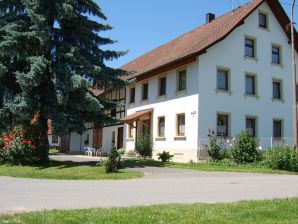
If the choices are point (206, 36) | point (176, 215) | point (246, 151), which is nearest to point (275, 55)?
point (206, 36)

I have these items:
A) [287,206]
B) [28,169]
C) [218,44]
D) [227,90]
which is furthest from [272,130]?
[287,206]

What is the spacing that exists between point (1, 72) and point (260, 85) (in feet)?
57.6

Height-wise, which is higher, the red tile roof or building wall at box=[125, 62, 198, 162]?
the red tile roof

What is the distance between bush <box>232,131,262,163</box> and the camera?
23.7 m

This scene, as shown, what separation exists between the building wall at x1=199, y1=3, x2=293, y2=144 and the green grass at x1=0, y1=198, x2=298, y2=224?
1833 cm

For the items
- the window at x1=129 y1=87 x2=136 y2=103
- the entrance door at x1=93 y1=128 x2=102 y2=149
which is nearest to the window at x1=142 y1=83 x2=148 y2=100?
the window at x1=129 y1=87 x2=136 y2=103

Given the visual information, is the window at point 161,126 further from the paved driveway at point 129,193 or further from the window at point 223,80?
the paved driveway at point 129,193

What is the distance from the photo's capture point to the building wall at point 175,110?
1069 inches

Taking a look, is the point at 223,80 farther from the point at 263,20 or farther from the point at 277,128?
the point at 263,20

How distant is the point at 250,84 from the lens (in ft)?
98.0

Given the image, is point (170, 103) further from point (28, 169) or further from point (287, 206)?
point (287, 206)

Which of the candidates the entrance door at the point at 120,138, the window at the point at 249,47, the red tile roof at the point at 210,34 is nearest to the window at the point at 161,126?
the red tile roof at the point at 210,34

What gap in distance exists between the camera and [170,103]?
29.9 meters

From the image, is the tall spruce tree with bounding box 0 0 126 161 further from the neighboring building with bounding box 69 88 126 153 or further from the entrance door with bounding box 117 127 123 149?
the entrance door with bounding box 117 127 123 149
